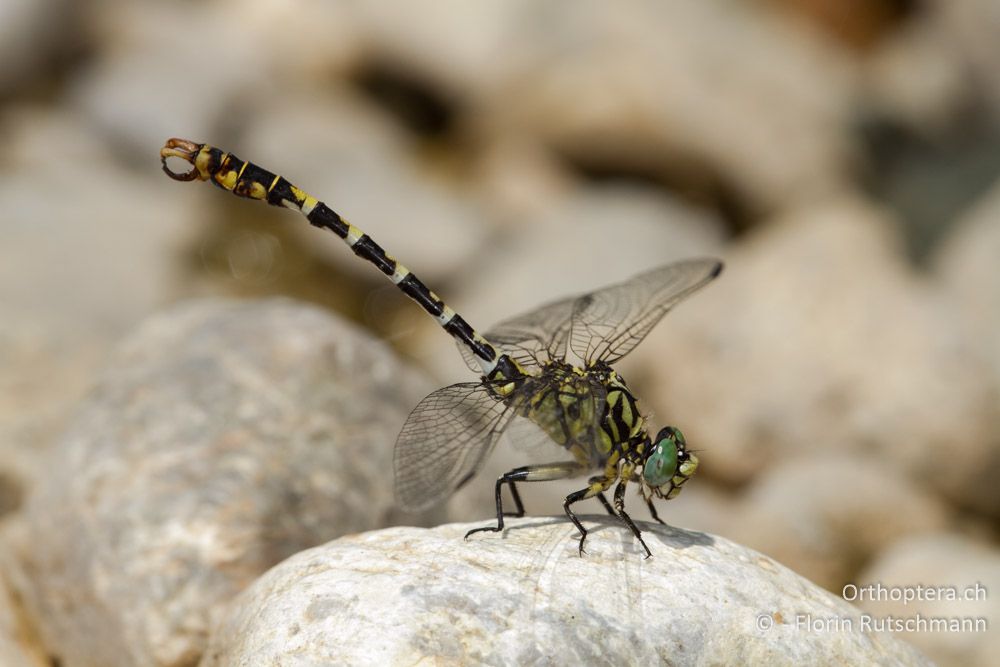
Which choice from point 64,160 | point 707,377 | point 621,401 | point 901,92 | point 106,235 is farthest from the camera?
point 901,92

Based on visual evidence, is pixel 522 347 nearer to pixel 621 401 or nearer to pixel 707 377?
pixel 621 401

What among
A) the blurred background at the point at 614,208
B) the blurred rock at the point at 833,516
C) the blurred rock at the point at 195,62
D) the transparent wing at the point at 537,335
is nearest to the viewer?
the transparent wing at the point at 537,335

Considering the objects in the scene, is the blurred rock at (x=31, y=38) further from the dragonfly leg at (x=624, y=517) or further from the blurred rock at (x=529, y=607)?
the dragonfly leg at (x=624, y=517)

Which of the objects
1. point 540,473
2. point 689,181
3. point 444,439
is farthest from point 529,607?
point 689,181

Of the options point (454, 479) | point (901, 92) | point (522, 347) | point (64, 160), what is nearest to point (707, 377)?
point (522, 347)

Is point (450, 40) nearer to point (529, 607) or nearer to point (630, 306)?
point (630, 306)

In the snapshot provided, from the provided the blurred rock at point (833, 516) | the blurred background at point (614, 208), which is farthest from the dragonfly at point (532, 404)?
the blurred rock at point (833, 516)
